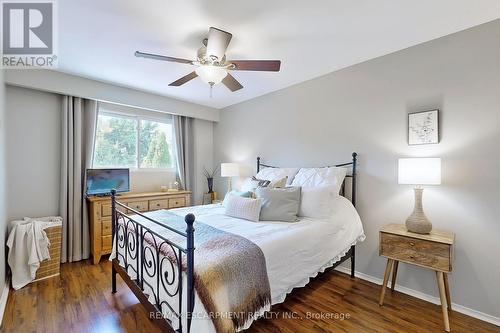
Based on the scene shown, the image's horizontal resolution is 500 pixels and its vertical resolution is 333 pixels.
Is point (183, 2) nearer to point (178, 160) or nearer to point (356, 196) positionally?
point (356, 196)

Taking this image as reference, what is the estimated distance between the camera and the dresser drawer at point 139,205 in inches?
135

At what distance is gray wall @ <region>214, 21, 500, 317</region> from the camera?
198cm

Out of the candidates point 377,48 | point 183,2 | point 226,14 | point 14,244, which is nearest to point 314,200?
point 377,48

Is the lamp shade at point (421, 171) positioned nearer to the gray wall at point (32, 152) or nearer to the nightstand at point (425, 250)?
the nightstand at point (425, 250)

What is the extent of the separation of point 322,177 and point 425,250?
3.92ft

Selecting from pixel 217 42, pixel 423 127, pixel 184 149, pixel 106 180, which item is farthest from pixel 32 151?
pixel 423 127

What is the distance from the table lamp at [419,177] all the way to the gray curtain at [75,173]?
3.99m

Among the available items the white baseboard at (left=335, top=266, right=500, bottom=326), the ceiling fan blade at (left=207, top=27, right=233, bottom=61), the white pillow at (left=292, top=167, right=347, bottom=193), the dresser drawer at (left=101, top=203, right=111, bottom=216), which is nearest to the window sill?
the dresser drawer at (left=101, top=203, right=111, bottom=216)

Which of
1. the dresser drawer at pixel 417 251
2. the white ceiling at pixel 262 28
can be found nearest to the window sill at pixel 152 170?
the white ceiling at pixel 262 28

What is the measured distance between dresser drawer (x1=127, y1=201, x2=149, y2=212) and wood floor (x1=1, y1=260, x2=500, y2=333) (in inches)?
44.2

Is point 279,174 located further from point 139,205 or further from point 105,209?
point 105,209

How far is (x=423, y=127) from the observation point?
2281 millimetres

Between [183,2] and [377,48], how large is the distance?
6.51ft

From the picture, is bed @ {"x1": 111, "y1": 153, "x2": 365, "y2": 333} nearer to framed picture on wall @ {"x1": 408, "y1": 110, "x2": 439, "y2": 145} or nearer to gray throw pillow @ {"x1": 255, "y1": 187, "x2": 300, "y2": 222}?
gray throw pillow @ {"x1": 255, "y1": 187, "x2": 300, "y2": 222}
